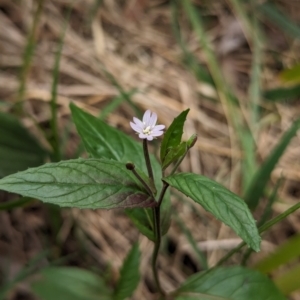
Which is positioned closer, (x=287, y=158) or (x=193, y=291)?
(x=193, y=291)

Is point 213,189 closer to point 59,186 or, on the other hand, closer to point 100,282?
point 59,186

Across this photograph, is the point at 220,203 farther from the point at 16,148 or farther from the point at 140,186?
the point at 16,148

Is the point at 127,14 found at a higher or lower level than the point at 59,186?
lower

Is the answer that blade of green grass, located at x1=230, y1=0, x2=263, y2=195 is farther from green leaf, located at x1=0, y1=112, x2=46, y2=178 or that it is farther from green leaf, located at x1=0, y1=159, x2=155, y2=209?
green leaf, located at x1=0, y1=159, x2=155, y2=209

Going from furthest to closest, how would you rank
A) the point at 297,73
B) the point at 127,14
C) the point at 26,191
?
the point at 127,14, the point at 297,73, the point at 26,191

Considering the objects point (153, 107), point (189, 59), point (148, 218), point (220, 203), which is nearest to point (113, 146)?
point (148, 218)

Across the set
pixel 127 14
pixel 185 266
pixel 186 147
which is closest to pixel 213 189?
pixel 186 147

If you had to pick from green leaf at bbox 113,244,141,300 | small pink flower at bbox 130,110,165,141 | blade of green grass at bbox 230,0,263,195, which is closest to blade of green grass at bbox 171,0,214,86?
blade of green grass at bbox 230,0,263,195
